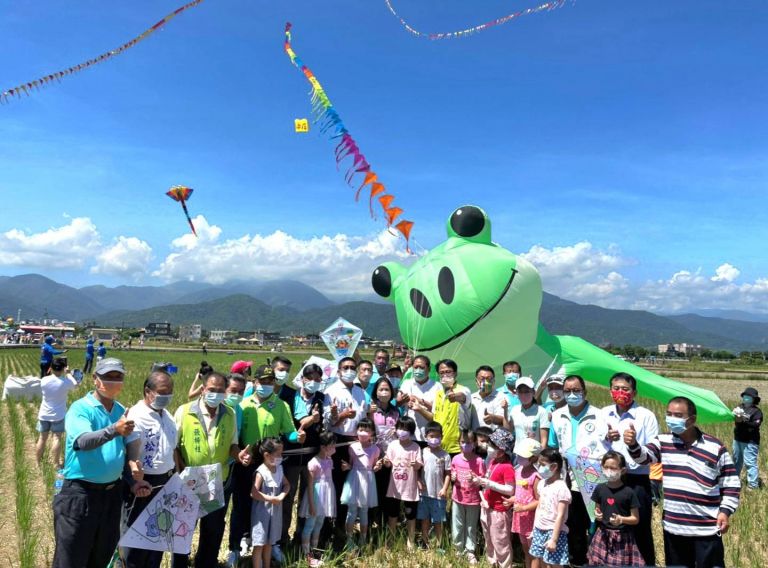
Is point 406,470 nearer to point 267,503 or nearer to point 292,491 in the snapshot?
point 292,491

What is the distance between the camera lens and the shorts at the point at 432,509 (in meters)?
5.29

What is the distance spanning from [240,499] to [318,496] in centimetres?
72

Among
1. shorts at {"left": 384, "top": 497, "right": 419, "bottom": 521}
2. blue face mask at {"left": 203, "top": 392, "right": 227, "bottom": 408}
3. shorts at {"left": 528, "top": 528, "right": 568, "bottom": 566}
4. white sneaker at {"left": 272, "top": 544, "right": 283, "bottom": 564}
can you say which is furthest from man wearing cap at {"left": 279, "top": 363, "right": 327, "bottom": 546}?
shorts at {"left": 528, "top": 528, "right": 568, "bottom": 566}

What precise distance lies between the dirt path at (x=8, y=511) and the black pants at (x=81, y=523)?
174 cm

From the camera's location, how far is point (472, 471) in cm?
502

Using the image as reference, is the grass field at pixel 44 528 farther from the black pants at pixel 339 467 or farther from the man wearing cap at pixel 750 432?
the black pants at pixel 339 467

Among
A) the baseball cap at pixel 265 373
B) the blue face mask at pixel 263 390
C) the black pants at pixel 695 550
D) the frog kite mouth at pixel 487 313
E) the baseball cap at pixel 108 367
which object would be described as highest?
the frog kite mouth at pixel 487 313

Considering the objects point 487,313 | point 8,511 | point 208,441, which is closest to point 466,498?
point 208,441

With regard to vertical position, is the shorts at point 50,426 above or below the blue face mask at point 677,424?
below

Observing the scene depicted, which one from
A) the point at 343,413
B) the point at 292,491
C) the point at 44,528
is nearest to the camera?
the point at 292,491

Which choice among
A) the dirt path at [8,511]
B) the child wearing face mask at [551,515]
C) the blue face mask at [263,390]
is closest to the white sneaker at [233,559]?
the blue face mask at [263,390]

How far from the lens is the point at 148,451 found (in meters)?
3.85

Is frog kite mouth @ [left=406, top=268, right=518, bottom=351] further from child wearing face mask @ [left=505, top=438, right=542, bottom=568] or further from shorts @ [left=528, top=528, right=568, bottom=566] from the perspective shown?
shorts @ [left=528, top=528, right=568, bottom=566]

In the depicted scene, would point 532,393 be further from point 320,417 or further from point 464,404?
point 320,417
